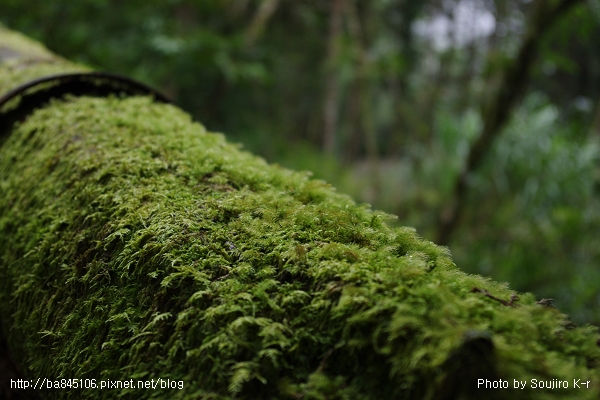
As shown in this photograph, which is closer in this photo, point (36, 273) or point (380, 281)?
point (380, 281)

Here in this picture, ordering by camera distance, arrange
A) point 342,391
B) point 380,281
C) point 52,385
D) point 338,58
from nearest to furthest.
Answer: point 342,391 → point 380,281 → point 52,385 → point 338,58

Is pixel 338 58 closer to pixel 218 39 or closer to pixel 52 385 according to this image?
→ pixel 218 39

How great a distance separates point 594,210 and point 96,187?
6091mm

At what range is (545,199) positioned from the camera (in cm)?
561

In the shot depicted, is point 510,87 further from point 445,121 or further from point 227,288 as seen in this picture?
point 227,288

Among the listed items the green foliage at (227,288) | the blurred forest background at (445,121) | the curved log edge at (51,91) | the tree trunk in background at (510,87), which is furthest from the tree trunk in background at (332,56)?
the green foliage at (227,288)

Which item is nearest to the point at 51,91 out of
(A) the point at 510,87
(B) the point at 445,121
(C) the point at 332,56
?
(A) the point at 510,87

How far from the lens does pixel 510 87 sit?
4473 mm

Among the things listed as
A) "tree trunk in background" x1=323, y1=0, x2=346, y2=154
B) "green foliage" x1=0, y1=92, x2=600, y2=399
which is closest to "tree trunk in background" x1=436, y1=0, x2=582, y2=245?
"tree trunk in background" x1=323, y1=0, x2=346, y2=154

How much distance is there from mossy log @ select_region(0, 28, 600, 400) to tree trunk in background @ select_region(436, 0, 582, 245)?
383cm

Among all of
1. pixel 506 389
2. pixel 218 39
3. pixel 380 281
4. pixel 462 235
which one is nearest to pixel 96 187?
pixel 380 281

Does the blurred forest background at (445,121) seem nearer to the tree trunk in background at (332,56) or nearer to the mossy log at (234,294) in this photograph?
the tree trunk in background at (332,56)

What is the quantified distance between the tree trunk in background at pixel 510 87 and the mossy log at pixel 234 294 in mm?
3834

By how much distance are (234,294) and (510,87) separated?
4.47 metres
